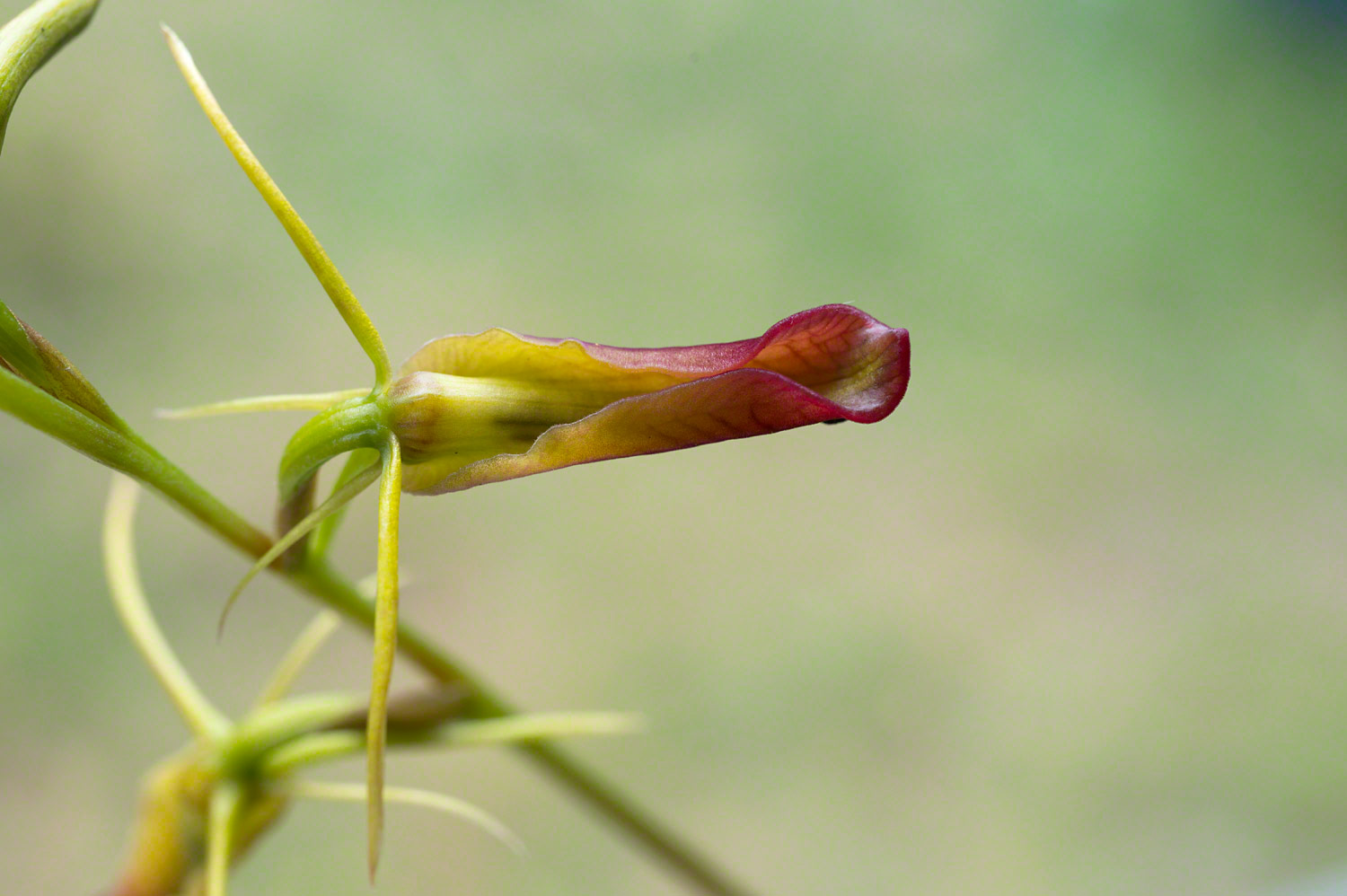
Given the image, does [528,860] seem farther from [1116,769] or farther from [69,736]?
[1116,769]

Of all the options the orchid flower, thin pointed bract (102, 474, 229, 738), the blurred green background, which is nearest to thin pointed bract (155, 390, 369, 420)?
the orchid flower

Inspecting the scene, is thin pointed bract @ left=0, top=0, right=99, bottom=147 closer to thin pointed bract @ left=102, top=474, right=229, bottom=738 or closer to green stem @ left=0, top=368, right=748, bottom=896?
green stem @ left=0, top=368, right=748, bottom=896

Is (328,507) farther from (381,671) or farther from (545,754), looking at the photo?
(545,754)

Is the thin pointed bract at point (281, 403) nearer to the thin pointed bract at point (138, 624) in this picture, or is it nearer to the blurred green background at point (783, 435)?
the thin pointed bract at point (138, 624)

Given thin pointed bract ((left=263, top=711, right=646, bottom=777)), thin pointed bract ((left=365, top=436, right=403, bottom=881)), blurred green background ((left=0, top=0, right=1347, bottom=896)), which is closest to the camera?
thin pointed bract ((left=365, top=436, right=403, bottom=881))

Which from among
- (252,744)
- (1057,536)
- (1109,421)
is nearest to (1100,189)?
(1109,421)

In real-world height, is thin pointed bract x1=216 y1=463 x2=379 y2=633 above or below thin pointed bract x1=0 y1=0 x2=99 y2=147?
below
